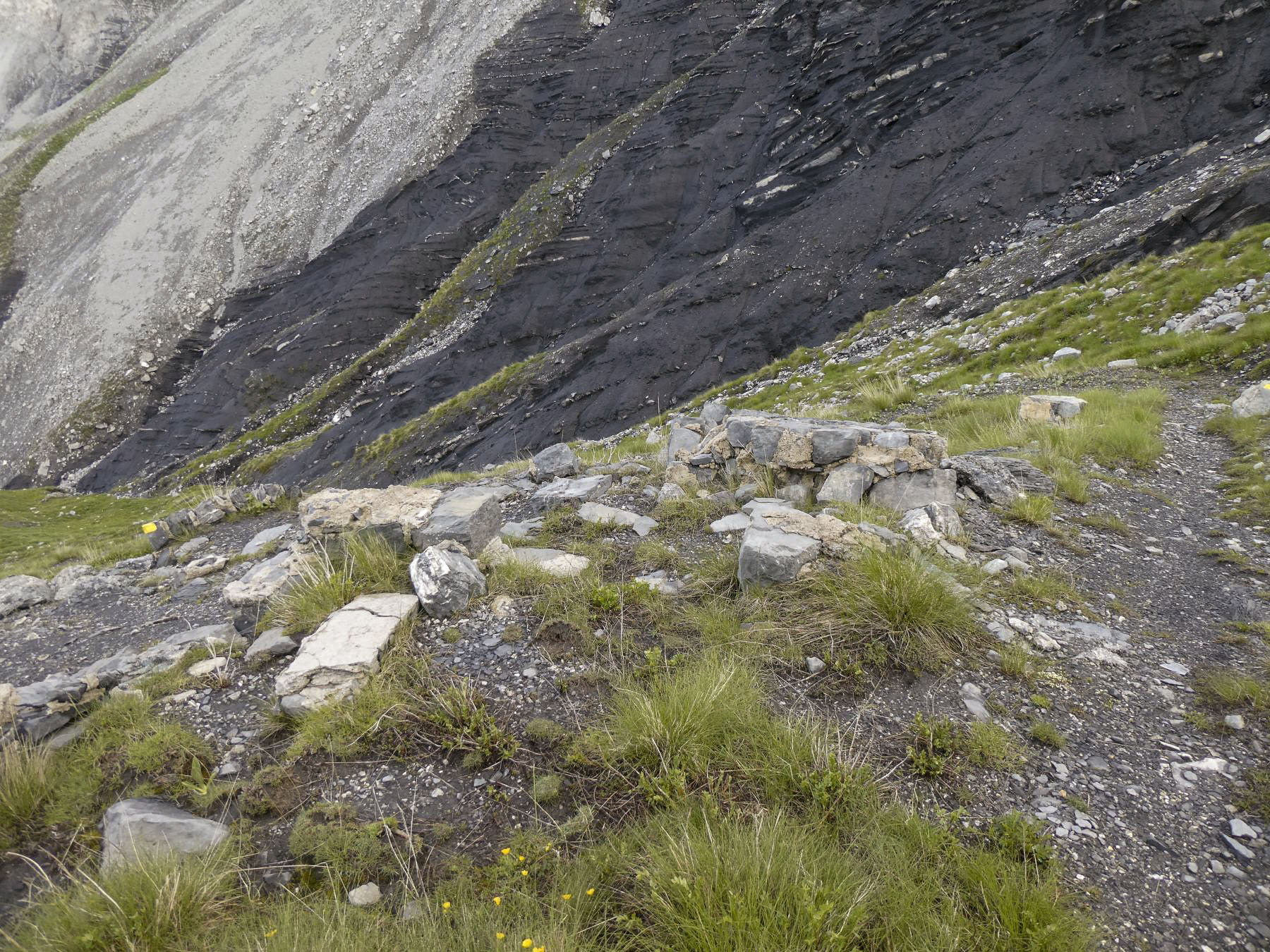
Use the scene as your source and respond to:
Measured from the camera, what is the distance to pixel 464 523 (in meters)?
5.24

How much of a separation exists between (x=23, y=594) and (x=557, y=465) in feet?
26.6

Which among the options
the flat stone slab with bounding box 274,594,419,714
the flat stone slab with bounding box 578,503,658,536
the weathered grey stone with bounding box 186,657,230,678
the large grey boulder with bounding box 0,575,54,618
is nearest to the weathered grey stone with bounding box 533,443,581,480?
the flat stone slab with bounding box 578,503,658,536

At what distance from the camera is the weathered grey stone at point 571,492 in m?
7.05

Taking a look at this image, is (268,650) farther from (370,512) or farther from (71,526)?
(71,526)

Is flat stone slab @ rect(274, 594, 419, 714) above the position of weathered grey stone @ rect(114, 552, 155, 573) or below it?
below

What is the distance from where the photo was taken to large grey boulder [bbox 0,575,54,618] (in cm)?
855

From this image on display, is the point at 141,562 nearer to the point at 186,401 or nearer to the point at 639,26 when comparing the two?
the point at 186,401

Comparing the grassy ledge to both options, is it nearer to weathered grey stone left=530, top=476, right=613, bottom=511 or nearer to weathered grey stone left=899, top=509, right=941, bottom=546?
weathered grey stone left=530, top=476, right=613, bottom=511

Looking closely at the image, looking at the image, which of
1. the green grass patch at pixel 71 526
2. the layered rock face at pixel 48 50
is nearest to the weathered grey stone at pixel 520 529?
the green grass patch at pixel 71 526

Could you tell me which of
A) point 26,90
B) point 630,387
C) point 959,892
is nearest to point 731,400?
point 630,387

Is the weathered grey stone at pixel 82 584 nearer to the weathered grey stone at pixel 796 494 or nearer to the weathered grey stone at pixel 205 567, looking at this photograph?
the weathered grey stone at pixel 205 567

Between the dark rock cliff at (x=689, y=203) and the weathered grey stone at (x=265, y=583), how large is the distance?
16.8m

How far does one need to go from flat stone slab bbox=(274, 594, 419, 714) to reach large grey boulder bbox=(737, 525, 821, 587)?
8.16 feet

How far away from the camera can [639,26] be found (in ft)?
135
